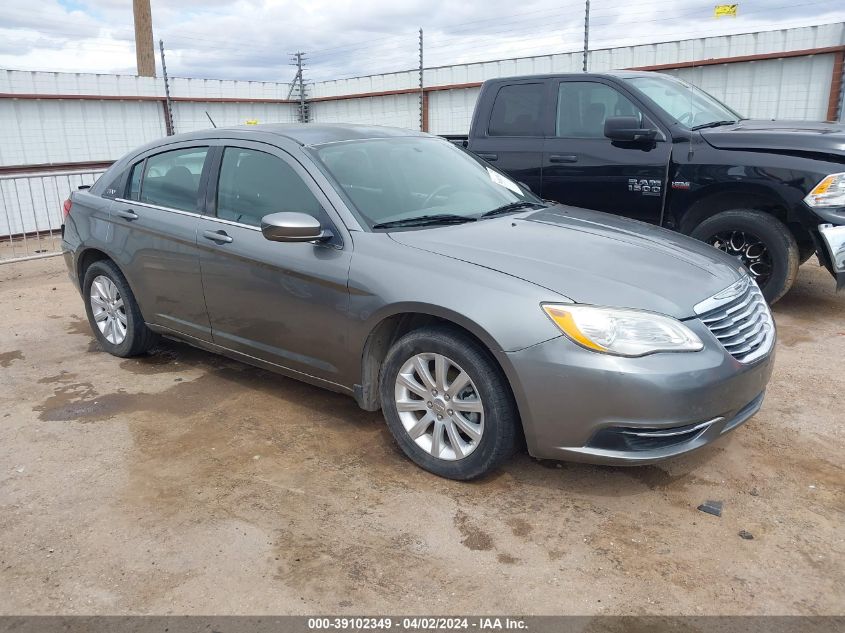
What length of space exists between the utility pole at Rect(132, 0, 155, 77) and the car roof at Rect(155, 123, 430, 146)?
36.6 ft

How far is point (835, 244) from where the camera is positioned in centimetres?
543

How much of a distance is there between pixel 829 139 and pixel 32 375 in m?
6.22

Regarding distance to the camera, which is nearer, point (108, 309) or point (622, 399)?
point (622, 399)

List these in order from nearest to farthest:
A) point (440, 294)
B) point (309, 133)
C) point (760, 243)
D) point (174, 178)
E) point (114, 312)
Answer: point (440, 294)
point (309, 133)
point (174, 178)
point (114, 312)
point (760, 243)

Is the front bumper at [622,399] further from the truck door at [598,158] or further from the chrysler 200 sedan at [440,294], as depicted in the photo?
the truck door at [598,158]

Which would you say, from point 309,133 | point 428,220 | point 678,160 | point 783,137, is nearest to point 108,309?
point 309,133

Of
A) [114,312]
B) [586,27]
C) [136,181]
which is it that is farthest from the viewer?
[586,27]

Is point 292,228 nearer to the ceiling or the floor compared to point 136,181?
nearer to the floor

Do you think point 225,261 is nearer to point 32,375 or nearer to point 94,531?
point 94,531

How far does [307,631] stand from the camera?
2.47 m

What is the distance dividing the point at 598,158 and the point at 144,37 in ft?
38.3

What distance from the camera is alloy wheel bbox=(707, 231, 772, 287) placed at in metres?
5.90

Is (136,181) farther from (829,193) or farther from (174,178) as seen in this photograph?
(829,193)

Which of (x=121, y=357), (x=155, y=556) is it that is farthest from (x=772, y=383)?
(x=121, y=357)
